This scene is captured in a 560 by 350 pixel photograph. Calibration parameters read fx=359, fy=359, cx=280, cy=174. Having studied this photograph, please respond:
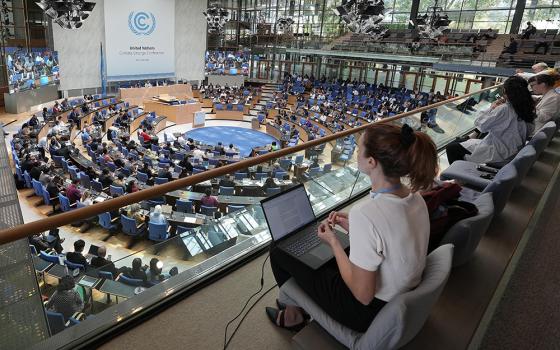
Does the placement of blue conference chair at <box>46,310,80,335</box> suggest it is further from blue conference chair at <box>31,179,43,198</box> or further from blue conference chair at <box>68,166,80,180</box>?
blue conference chair at <box>68,166,80,180</box>

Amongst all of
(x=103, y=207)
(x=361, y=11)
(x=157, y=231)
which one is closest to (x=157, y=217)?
(x=157, y=231)

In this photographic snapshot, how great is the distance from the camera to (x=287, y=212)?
6.95 feet

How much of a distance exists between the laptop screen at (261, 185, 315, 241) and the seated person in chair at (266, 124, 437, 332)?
1.34 ft

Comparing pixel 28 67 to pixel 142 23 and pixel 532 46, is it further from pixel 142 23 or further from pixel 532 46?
pixel 532 46

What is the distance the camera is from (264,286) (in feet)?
8.00

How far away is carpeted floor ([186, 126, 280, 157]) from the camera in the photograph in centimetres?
1747

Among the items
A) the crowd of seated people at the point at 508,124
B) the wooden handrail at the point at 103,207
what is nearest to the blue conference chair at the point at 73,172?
the wooden handrail at the point at 103,207

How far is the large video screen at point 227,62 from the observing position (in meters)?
26.6

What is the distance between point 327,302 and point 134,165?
10.4m

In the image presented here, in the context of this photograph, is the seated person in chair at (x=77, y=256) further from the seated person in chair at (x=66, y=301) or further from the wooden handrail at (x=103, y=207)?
the wooden handrail at (x=103, y=207)

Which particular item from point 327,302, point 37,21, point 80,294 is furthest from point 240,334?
point 37,21

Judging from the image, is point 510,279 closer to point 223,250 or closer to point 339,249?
point 339,249

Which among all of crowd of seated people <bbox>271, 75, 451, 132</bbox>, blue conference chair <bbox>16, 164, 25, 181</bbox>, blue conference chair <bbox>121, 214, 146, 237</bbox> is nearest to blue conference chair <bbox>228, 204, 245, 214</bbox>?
blue conference chair <bbox>121, 214, 146, 237</bbox>

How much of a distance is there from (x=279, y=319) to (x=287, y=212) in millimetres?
609
